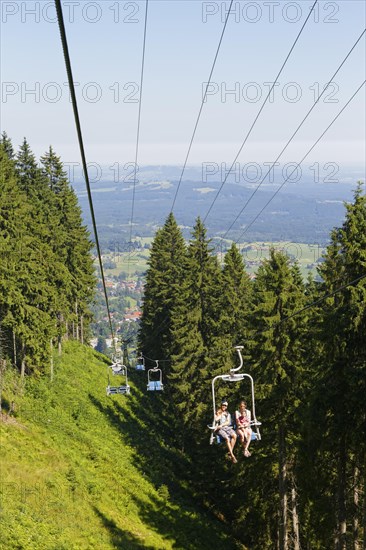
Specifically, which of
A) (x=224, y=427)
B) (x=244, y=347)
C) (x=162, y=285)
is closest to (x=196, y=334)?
(x=162, y=285)

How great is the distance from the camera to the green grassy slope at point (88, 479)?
25.3 meters

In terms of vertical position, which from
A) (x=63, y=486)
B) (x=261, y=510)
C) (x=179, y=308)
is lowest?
(x=261, y=510)

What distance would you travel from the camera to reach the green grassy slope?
83.0ft

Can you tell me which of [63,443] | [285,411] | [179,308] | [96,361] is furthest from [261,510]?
[96,361]

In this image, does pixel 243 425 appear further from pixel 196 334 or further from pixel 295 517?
pixel 196 334

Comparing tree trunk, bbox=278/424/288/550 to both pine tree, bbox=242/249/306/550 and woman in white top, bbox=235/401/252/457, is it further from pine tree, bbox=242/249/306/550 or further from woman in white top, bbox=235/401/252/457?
woman in white top, bbox=235/401/252/457

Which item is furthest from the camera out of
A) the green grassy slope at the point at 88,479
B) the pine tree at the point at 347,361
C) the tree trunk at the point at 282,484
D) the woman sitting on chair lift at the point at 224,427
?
the tree trunk at the point at 282,484

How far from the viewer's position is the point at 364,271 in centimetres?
1978

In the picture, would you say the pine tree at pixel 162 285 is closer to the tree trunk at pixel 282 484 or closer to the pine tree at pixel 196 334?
the pine tree at pixel 196 334

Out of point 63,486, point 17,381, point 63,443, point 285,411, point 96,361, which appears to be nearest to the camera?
point 285,411

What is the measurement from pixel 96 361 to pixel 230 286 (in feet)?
61.7

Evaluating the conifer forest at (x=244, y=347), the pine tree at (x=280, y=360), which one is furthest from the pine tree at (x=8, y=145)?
the pine tree at (x=280, y=360)

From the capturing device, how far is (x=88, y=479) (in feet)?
107

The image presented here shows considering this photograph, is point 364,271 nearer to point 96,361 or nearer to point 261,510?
point 261,510
